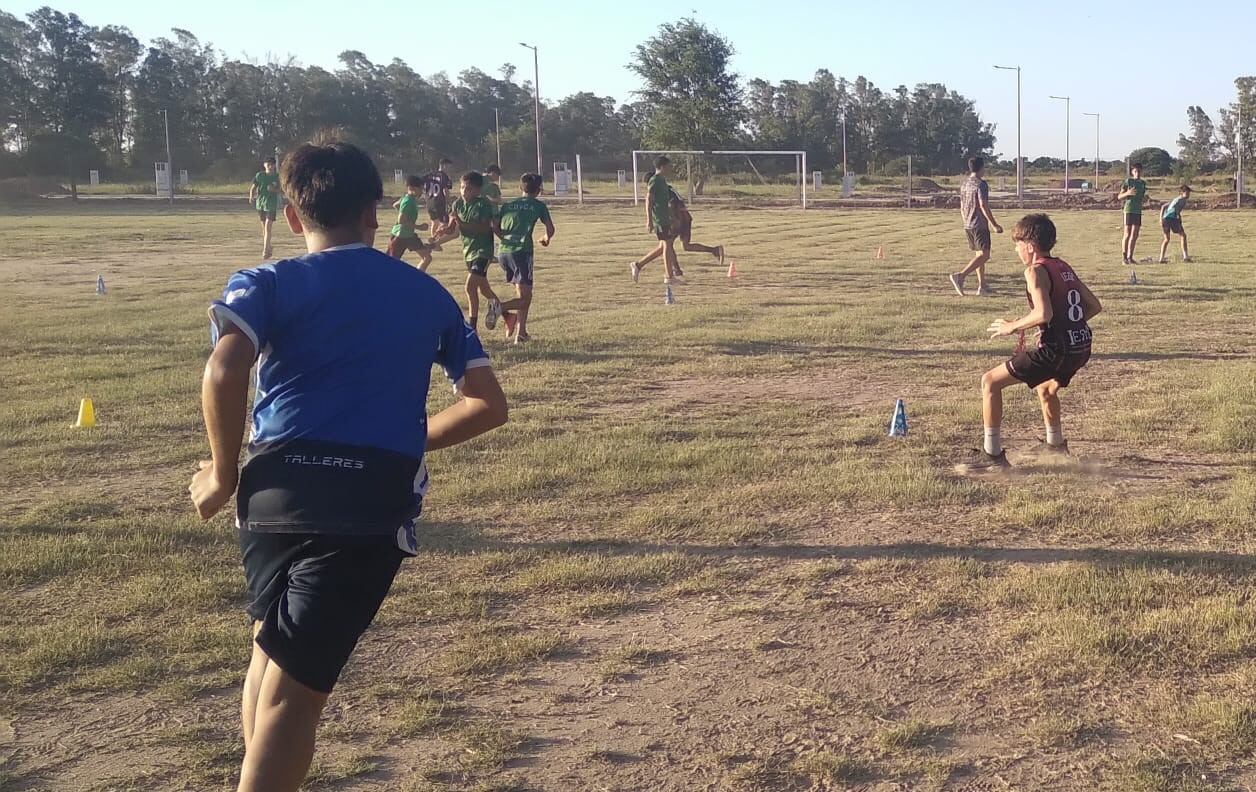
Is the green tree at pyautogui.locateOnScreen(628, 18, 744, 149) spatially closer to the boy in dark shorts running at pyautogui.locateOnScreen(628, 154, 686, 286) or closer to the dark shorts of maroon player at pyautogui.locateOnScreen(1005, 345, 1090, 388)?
the boy in dark shorts running at pyautogui.locateOnScreen(628, 154, 686, 286)

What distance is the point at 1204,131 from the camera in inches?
2985

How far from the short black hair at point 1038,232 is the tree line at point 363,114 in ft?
192

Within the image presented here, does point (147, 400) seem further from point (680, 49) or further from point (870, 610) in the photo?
point (680, 49)

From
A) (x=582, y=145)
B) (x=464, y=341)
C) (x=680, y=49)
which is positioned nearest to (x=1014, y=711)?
(x=464, y=341)

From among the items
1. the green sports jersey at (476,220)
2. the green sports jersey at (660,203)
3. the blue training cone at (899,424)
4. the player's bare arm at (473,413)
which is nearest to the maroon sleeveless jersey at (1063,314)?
the blue training cone at (899,424)

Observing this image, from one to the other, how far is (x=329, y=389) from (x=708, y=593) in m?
2.74

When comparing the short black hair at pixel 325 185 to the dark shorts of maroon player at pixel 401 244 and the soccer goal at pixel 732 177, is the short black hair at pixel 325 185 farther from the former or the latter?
the soccer goal at pixel 732 177

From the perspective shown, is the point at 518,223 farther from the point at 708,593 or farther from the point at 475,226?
the point at 708,593

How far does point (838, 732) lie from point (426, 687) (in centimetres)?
143

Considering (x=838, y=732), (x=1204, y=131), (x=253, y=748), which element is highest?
(x=1204, y=131)

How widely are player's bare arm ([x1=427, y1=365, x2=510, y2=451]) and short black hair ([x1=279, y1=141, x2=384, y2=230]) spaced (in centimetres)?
52

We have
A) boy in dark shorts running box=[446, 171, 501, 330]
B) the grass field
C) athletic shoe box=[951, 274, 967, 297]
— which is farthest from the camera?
athletic shoe box=[951, 274, 967, 297]

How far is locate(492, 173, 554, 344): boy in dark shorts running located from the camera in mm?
11828

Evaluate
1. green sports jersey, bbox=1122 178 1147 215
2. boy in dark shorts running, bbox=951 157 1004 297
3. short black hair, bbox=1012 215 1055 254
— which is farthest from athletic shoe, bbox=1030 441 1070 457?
green sports jersey, bbox=1122 178 1147 215
